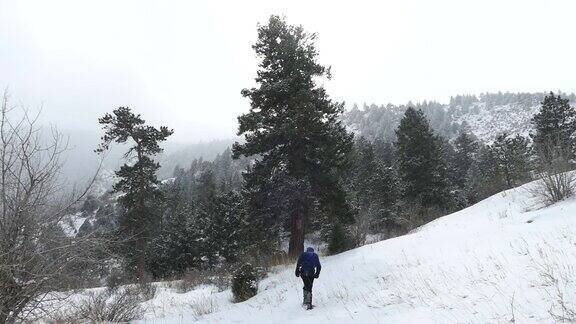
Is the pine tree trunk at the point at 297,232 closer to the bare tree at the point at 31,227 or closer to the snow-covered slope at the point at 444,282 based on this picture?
the snow-covered slope at the point at 444,282

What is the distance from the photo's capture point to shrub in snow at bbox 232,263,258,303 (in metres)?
14.2

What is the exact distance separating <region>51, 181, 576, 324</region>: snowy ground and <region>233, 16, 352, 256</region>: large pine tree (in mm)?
2998

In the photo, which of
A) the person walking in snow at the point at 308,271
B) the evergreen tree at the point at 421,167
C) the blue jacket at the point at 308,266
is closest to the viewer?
the person walking in snow at the point at 308,271

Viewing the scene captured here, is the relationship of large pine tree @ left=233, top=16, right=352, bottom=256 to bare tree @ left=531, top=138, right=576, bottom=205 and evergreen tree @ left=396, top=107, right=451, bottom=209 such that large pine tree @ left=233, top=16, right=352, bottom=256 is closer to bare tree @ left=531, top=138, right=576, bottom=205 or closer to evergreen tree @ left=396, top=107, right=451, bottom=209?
bare tree @ left=531, top=138, right=576, bottom=205

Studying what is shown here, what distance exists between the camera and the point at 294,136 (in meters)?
17.9

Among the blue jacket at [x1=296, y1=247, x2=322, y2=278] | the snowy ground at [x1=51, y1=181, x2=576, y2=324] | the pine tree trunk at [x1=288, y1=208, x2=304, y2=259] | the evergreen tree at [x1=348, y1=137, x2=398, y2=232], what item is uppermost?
the evergreen tree at [x1=348, y1=137, x2=398, y2=232]

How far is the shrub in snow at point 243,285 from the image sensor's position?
14227mm

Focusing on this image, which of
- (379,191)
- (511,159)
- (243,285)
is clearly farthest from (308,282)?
(511,159)

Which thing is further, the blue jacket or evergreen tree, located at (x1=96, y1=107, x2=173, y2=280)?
evergreen tree, located at (x1=96, y1=107, x2=173, y2=280)

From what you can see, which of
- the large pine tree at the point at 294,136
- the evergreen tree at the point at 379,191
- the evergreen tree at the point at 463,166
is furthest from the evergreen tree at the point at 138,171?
the evergreen tree at the point at 463,166

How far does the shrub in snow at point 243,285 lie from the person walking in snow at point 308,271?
12.7ft

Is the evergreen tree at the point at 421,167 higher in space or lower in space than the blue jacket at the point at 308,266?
higher

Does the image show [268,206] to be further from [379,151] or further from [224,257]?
[379,151]

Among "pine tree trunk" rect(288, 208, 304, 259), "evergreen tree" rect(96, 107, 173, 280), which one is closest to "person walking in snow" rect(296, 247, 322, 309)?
"pine tree trunk" rect(288, 208, 304, 259)
